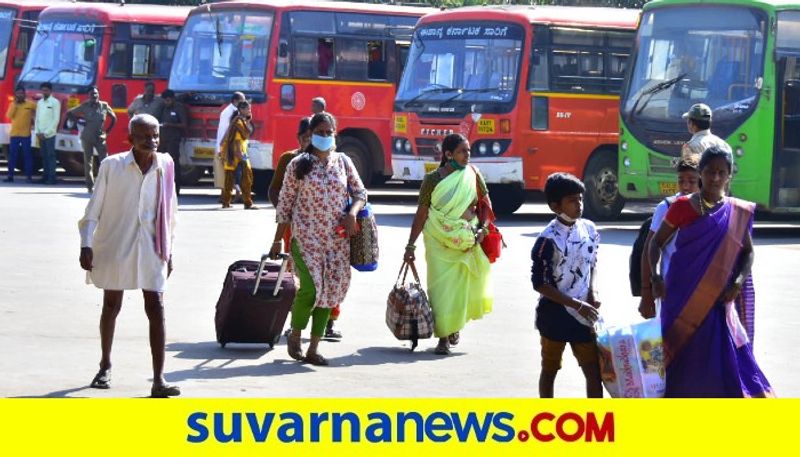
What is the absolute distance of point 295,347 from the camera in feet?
35.1

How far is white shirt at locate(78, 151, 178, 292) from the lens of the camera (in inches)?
363

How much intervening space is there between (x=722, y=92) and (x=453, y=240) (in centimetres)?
1019

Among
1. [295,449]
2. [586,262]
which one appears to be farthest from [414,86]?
[295,449]

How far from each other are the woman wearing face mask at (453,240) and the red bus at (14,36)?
21.9 meters

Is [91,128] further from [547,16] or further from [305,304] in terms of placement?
[305,304]

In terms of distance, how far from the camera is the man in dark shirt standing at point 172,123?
86.1 feet

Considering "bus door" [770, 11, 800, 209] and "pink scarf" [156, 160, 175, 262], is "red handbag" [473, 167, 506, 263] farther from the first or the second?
"bus door" [770, 11, 800, 209]

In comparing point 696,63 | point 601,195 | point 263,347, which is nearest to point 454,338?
point 263,347

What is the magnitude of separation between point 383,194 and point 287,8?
3.84m

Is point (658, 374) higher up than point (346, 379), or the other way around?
point (658, 374)

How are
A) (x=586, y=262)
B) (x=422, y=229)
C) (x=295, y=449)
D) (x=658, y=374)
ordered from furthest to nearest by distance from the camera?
(x=422, y=229), (x=586, y=262), (x=658, y=374), (x=295, y=449)

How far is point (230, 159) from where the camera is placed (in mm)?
23594

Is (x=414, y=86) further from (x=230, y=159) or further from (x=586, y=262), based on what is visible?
(x=586, y=262)

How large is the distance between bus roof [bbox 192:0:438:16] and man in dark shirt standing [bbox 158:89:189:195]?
1667 mm
